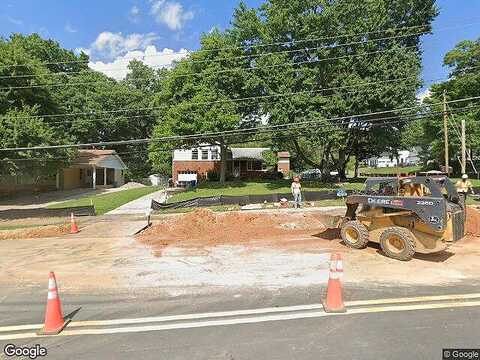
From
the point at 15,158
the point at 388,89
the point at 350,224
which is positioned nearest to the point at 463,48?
the point at 388,89

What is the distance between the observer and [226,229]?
15109mm

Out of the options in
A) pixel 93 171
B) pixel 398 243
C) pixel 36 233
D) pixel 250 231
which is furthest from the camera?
pixel 93 171

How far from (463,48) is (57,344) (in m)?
52.6

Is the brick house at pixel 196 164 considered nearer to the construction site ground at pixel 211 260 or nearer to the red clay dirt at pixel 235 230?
the red clay dirt at pixel 235 230

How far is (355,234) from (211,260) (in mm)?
4235

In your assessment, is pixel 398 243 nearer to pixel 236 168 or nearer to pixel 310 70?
pixel 310 70

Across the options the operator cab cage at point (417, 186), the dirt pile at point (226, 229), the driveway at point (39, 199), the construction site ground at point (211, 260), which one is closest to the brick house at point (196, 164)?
the driveway at point (39, 199)

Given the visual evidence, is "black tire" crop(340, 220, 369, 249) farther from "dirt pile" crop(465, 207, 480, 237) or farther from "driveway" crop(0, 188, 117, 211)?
"driveway" crop(0, 188, 117, 211)

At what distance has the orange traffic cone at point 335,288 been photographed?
587cm

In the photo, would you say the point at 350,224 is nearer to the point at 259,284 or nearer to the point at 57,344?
the point at 259,284

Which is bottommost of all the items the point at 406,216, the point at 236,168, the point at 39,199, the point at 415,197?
the point at 39,199

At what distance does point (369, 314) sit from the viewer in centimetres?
582

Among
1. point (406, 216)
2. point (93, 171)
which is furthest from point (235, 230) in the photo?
point (93, 171)

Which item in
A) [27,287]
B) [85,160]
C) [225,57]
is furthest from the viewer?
[85,160]
